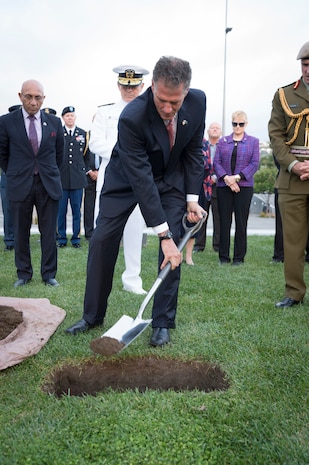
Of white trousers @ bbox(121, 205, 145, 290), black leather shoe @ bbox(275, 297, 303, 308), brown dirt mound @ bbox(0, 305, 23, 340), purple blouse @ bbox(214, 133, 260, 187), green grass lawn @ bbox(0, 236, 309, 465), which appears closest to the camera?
green grass lawn @ bbox(0, 236, 309, 465)

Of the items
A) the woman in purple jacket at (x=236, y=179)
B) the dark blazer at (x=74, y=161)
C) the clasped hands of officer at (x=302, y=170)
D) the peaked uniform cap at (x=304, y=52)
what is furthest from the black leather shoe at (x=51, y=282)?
the dark blazer at (x=74, y=161)

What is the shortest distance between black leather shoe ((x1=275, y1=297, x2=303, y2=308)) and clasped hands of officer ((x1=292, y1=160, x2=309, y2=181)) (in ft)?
3.51

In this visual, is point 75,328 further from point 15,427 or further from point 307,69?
point 307,69

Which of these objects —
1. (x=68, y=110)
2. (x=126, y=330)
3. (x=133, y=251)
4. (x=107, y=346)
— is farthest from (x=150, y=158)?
(x=68, y=110)

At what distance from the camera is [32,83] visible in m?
5.29

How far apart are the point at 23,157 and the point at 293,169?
276 cm

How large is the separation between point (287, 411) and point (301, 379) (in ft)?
1.29

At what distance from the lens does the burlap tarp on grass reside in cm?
329

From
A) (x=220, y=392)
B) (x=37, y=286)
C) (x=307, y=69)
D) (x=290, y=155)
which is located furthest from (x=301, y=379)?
(x=37, y=286)

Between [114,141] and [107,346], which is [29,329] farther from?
[114,141]

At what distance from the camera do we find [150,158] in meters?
3.60

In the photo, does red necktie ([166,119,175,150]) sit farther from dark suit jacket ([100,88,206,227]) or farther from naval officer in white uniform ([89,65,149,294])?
naval officer in white uniform ([89,65,149,294])

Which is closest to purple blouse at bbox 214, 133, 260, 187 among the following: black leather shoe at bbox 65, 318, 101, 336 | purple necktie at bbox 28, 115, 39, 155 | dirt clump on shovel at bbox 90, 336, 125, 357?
purple necktie at bbox 28, 115, 39, 155

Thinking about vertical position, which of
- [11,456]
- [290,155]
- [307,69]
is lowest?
[11,456]
